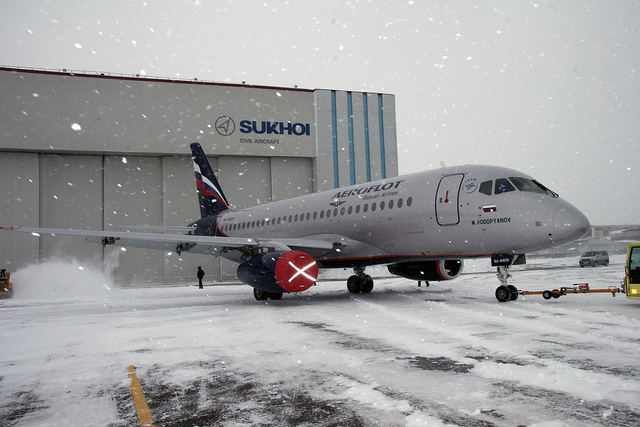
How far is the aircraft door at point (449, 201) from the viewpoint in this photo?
11.5 meters

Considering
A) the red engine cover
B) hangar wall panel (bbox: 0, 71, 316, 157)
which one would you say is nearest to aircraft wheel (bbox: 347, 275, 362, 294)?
the red engine cover

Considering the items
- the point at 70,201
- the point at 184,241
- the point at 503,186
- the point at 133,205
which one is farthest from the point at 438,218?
the point at 70,201

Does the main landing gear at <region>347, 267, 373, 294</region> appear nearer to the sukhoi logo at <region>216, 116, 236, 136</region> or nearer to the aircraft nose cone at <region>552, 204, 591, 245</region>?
the aircraft nose cone at <region>552, 204, 591, 245</region>

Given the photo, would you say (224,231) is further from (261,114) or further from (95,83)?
(95,83)

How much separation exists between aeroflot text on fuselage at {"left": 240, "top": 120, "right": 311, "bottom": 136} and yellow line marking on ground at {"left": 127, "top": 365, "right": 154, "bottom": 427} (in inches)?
1028

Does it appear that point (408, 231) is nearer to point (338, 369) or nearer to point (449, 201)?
point (449, 201)

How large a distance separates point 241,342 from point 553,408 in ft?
14.7

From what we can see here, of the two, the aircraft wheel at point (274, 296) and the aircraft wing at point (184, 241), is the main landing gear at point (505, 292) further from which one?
the aircraft wheel at point (274, 296)

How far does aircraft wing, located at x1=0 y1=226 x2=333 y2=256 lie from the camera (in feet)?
41.4

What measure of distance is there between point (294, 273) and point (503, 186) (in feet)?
18.3

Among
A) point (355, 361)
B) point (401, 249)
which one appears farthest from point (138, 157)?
point (355, 361)

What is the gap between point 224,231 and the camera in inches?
794

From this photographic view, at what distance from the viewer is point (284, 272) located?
11758 mm

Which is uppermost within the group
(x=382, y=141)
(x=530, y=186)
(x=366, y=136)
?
(x=366, y=136)
